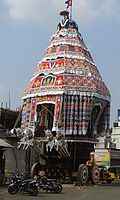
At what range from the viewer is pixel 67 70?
3825 centimetres

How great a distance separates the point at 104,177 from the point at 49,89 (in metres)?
9.61

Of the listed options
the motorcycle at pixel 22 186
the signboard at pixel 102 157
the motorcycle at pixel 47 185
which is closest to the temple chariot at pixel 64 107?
the signboard at pixel 102 157

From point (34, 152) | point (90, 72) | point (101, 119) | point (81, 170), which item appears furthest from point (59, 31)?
point (81, 170)

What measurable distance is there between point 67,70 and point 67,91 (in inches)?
87.3

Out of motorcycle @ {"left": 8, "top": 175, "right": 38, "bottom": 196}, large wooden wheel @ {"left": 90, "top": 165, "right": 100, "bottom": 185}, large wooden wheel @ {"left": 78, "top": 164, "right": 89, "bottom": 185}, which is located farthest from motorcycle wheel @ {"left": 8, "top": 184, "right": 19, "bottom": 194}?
large wooden wheel @ {"left": 90, "top": 165, "right": 100, "bottom": 185}

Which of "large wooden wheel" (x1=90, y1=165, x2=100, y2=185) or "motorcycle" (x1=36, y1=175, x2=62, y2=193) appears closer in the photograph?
"motorcycle" (x1=36, y1=175, x2=62, y2=193)

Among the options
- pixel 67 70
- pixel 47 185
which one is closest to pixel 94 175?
pixel 47 185

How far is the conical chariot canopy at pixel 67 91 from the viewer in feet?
123

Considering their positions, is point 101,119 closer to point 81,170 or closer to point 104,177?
point 104,177

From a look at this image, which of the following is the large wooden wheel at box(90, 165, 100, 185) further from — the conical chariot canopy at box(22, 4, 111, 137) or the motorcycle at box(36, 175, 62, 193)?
the motorcycle at box(36, 175, 62, 193)

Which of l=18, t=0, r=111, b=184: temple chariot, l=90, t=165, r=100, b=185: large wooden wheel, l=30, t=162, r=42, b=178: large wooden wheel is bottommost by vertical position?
l=90, t=165, r=100, b=185: large wooden wheel

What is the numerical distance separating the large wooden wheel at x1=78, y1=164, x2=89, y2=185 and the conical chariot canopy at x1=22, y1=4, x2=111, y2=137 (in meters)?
5.84

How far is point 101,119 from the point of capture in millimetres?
41031

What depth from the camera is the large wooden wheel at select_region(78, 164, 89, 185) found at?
31163mm
